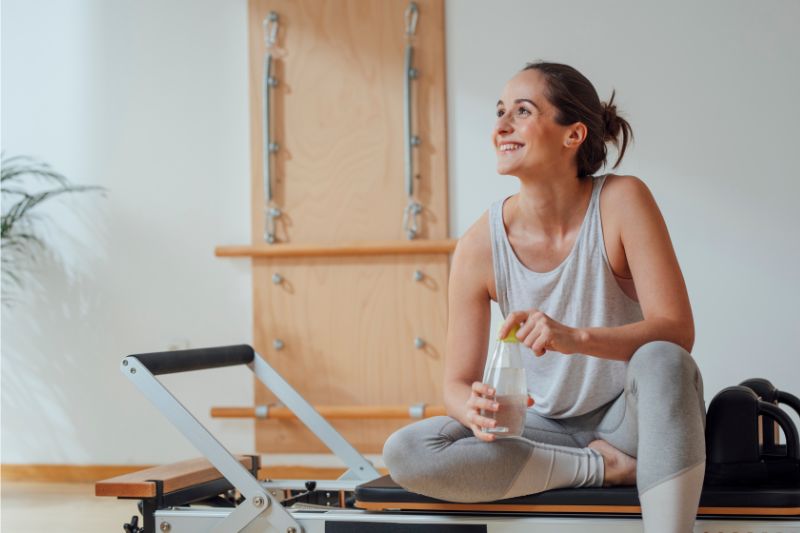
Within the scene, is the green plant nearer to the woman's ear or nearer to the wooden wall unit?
the wooden wall unit

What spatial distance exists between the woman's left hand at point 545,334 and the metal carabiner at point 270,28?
7.48 feet

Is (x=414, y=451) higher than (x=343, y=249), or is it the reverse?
(x=343, y=249)

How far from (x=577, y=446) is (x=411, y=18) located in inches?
82.1

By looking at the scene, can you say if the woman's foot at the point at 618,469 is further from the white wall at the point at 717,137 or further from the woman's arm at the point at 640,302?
the white wall at the point at 717,137

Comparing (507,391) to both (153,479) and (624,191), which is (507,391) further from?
(153,479)

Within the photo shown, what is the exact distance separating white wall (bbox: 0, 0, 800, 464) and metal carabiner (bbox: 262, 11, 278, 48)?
0.10m

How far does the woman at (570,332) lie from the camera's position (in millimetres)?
1470

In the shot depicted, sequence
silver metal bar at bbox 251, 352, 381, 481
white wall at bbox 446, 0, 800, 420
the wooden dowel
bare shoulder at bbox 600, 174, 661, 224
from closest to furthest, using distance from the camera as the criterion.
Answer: bare shoulder at bbox 600, 174, 661, 224
silver metal bar at bbox 251, 352, 381, 481
white wall at bbox 446, 0, 800, 420
the wooden dowel

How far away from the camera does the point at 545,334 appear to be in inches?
57.7

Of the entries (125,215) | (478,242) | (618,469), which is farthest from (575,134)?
(125,215)

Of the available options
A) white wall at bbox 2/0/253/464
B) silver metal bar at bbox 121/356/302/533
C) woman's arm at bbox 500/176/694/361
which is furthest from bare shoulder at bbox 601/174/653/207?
white wall at bbox 2/0/253/464

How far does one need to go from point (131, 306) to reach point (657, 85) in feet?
6.60

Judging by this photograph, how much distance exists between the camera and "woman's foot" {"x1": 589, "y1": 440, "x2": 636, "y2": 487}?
163cm

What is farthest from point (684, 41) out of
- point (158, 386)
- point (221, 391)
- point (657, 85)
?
point (158, 386)
